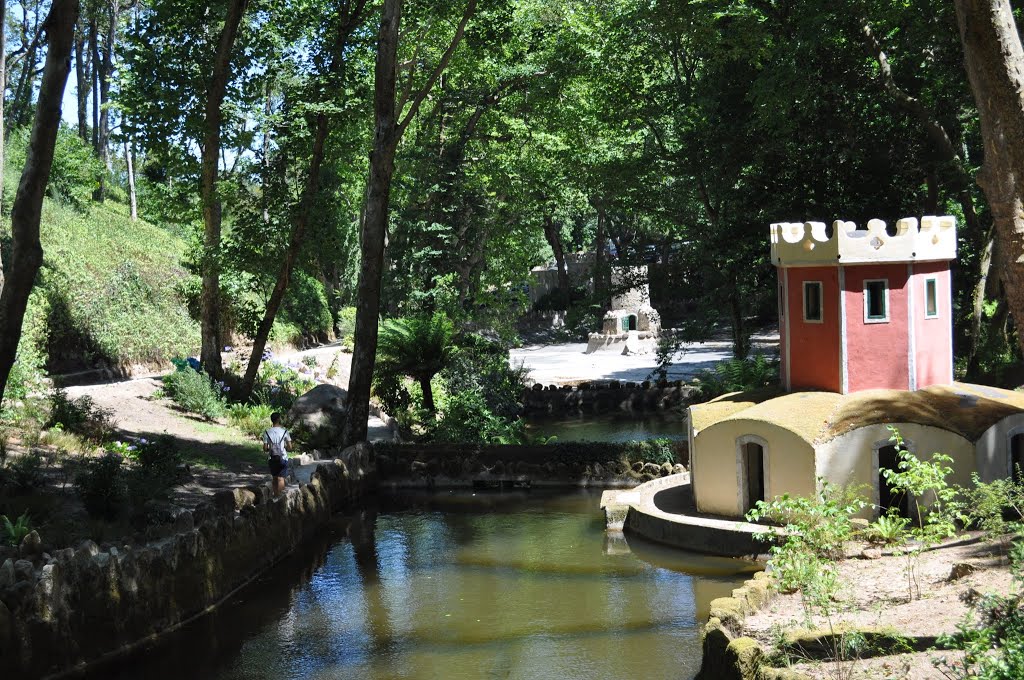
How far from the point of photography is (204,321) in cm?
2738

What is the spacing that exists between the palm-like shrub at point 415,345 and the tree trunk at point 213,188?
175 inches

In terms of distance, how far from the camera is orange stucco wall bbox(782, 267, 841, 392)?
709 inches

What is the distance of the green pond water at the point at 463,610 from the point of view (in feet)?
41.1

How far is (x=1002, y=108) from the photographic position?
998 cm

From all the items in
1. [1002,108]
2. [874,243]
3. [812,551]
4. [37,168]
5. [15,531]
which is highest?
[37,168]

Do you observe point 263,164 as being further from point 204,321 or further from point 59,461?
point 59,461

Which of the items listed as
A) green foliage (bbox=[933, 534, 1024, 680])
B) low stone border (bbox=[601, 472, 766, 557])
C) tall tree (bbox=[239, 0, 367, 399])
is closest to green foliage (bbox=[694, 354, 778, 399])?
low stone border (bbox=[601, 472, 766, 557])

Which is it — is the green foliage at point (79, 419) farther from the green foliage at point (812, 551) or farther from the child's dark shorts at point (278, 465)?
the green foliage at point (812, 551)

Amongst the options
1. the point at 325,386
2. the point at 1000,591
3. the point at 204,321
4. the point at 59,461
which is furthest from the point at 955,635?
the point at 204,321

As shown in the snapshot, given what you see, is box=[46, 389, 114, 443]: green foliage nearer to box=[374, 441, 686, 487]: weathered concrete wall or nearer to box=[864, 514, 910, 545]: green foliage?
box=[374, 441, 686, 487]: weathered concrete wall

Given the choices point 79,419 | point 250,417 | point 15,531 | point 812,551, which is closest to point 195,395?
point 250,417

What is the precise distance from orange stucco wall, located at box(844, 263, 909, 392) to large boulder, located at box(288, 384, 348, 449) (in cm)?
1263

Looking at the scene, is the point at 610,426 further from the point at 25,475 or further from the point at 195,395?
the point at 25,475

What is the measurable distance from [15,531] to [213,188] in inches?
535
